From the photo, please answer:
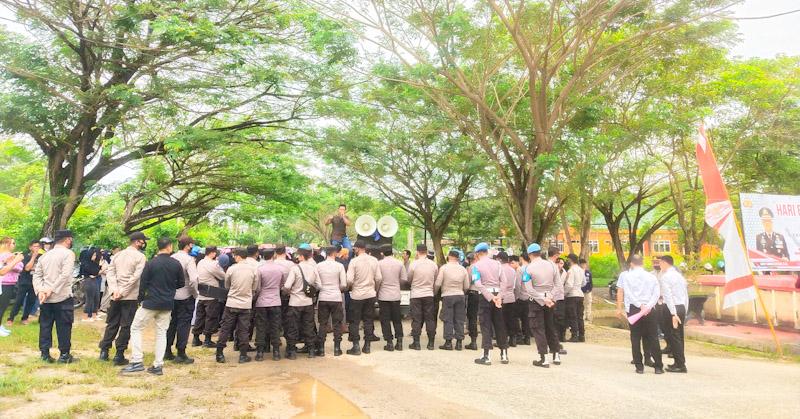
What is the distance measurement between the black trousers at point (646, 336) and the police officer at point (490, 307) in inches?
73.8

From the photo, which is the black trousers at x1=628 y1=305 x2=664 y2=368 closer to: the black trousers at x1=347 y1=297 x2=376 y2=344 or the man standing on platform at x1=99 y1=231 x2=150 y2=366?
the black trousers at x1=347 y1=297 x2=376 y2=344

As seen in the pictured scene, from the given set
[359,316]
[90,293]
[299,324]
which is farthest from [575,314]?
[90,293]

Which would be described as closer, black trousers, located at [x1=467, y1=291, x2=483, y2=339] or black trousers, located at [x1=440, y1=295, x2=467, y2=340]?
black trousers, located at [x1=440, y1=295, x2=467, y2=340]

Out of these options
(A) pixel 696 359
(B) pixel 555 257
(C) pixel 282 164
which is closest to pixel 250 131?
(C) pixel 282 164

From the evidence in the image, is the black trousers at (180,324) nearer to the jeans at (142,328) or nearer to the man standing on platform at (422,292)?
the jeans at (142,328)

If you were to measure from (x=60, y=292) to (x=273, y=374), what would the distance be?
3153 millimetres

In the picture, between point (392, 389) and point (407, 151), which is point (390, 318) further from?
point (407, 151)

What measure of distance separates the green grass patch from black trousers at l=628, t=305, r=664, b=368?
6.82 metres

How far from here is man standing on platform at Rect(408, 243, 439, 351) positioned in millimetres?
8641

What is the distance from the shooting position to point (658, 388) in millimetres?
6016

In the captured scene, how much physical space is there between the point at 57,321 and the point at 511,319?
7477 mm

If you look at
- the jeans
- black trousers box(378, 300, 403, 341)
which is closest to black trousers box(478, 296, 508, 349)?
black trousers box(378, 300, 403, 341)

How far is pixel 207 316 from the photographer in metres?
8.44

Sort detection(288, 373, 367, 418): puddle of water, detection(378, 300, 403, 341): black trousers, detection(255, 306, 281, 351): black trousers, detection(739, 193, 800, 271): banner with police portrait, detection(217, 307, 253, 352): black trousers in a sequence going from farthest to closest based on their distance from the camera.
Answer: detection(739, 193, 800, 271): banner with police portrait, detection(378, 300, 403, 341): black trousers, detection(255, 306, 281, 351): black trousers, detection(217, 307, 253, 352): black trousers, detection(288, 373, 367, 418): puddle of water
